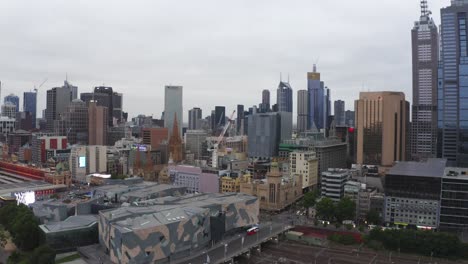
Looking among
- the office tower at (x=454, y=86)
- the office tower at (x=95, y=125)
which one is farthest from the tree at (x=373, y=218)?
the office tower at (x=95, y=125)

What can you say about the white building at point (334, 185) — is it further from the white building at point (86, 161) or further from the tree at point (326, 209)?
the white building at point (86, 161)

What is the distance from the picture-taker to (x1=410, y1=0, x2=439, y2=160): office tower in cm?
12988

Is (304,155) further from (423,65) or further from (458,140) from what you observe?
(423,65)

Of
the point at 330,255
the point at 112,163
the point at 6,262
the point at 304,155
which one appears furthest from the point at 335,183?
the point at 112,163

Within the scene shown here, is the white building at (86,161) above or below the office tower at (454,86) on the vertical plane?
below

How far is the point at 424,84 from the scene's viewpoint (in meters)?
134

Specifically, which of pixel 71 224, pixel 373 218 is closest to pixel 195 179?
pixel 373 218

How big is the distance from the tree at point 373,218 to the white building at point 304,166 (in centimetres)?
2668

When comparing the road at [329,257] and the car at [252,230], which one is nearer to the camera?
the road at [329,257]

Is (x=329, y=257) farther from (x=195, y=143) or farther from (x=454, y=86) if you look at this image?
(x=195, y=143)

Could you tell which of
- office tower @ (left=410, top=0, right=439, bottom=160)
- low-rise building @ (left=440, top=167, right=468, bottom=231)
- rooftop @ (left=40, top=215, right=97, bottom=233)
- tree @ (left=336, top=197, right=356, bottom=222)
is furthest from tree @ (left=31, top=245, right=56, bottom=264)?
office tower @ (left=410, top=0, right=439, bottom=160)

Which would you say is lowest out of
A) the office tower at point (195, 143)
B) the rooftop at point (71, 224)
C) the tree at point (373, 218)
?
the tree at point (373, 218)

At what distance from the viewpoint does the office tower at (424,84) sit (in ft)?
Result: 426

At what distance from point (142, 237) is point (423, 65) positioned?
118 m
